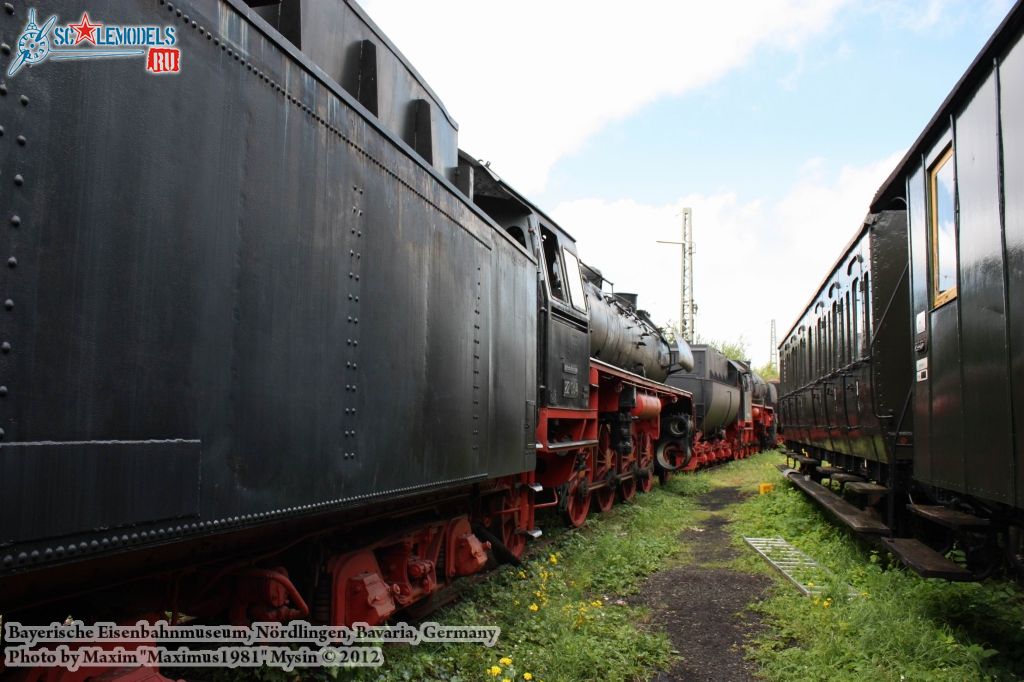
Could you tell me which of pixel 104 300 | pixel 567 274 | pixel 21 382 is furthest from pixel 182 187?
pixel 567 274

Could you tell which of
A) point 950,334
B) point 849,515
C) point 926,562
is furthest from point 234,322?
point 849,515

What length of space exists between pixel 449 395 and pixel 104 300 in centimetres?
241

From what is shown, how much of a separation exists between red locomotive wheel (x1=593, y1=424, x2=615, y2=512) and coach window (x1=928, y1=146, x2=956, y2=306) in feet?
17.8

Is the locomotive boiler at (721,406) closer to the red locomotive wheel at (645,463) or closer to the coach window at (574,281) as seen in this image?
the red locomotive wheel at (645,463)

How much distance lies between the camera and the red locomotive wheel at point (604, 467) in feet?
32.1

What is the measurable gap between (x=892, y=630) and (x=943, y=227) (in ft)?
8.11

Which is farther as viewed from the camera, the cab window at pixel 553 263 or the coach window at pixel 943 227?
the cab window at pixel 553 263

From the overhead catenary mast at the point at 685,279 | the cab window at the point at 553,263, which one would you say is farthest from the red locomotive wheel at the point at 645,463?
the overhead catenary mast at the point at 685,279

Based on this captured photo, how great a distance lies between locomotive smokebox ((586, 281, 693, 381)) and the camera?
9562mm

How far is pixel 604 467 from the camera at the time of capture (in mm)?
9852

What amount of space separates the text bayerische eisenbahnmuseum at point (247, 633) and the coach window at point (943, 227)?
11.3ft

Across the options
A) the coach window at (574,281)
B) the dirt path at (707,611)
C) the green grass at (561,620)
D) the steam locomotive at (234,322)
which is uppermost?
the coach window at (574,281)

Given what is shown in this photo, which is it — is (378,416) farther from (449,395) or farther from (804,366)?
(804,366)

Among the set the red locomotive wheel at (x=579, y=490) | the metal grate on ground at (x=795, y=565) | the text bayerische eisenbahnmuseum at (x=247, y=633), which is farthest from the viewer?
the red locomotive wheel at (x=579, y=490)
